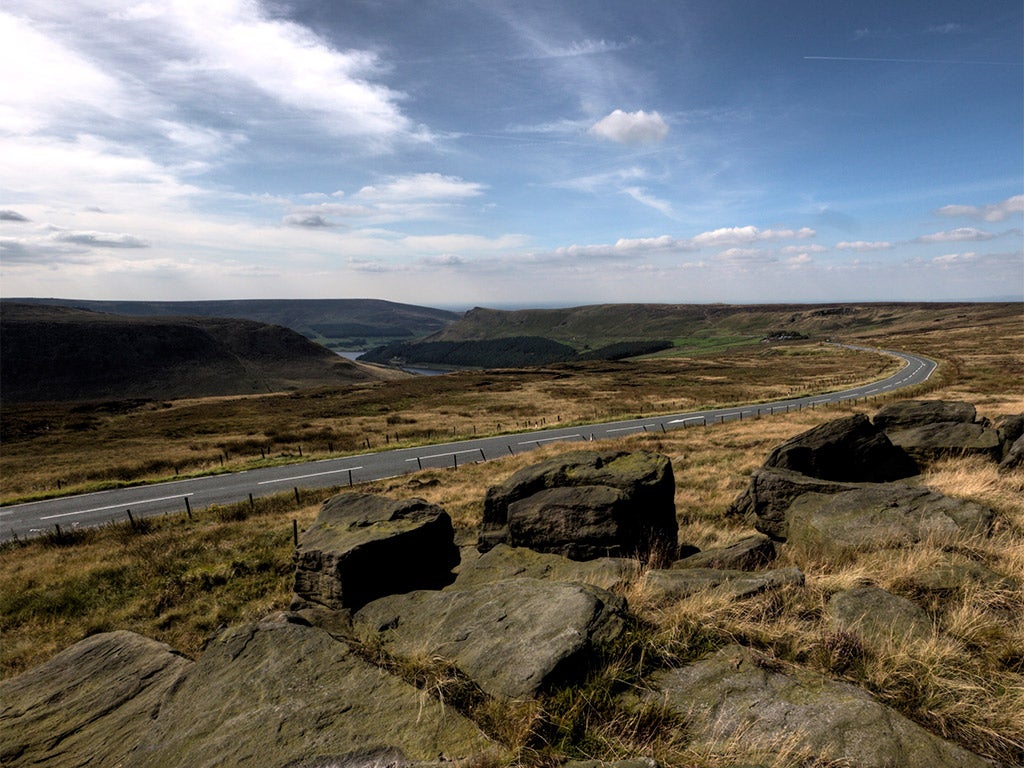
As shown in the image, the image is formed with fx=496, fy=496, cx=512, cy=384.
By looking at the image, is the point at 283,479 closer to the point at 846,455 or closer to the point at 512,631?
the point at 512,631

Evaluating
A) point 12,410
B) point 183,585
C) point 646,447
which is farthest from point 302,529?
point 12,410

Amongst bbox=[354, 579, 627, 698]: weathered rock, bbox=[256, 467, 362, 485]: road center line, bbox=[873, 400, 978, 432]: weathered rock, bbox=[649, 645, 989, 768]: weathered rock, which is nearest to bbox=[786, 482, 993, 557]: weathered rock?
bbox=[649, 645, 989, 768]: weathered rock

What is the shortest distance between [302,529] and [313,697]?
60.2ft

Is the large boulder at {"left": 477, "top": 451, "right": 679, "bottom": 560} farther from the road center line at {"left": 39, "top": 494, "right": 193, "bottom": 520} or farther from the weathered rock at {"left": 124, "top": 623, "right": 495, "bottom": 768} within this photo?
the road center line at {"left": 39, "top": 494, "right": 193, "bottom": 520}

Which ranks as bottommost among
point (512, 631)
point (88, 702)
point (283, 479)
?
point (283, 479)

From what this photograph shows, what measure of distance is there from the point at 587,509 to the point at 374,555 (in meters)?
4.70

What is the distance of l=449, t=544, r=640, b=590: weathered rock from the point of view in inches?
334

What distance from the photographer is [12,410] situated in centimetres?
9144

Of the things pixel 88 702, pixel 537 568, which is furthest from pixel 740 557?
pixel 88 702

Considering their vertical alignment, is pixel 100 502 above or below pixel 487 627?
below

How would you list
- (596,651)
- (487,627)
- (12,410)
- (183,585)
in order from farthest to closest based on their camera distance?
1. (12,410)
2. (183,585)
3. (487,627)
4. (596,651)

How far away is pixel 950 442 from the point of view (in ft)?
57.5

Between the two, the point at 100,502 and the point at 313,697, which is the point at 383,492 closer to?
the point at 100,502

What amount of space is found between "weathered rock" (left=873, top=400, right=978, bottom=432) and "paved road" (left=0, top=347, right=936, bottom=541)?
887 inches
